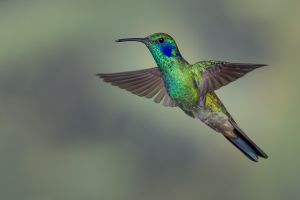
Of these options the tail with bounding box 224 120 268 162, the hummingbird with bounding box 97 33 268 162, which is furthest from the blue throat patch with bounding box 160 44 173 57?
the tail with bounding box 224 120 268 162

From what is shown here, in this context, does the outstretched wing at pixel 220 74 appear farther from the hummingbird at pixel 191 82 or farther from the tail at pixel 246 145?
the tail at pixel 246 145

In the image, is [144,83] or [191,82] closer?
[191,82]

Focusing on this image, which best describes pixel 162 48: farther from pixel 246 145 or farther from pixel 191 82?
pixel 246 145

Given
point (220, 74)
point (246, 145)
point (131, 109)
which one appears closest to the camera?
point (220, 74)

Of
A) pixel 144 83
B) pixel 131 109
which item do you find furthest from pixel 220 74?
pixel 131 109

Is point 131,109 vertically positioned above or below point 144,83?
below
